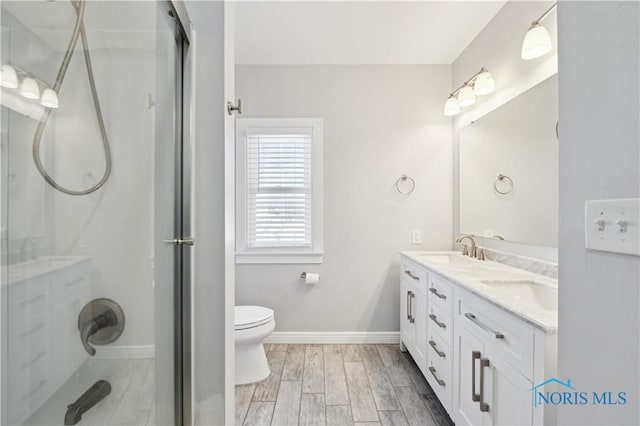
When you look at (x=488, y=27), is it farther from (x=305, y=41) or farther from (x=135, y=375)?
(x=135, y=375)

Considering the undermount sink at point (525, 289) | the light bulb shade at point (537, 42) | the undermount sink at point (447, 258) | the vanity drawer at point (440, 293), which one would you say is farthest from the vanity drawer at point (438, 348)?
the light bulb shade at point (537, 42)

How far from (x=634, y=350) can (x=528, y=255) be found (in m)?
1.52

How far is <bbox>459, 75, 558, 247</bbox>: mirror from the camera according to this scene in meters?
1.75

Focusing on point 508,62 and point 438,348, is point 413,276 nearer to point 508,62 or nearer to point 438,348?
point 438,348

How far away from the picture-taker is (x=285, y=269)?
2.95 meters

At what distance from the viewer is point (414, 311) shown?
2410 mm

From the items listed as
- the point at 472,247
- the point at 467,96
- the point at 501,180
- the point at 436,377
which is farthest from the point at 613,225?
the point at 467,96

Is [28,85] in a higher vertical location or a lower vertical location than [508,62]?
lower

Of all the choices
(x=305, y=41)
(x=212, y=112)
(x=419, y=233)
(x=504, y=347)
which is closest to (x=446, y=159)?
(x=419, y=233)

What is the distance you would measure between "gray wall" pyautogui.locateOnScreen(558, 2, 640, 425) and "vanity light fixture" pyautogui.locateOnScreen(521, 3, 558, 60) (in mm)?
1141

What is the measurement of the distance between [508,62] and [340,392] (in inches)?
92.3

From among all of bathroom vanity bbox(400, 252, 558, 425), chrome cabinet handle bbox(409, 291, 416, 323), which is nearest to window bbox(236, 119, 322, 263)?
chrome cabinet handle bbox(409, 291, 416, 323)

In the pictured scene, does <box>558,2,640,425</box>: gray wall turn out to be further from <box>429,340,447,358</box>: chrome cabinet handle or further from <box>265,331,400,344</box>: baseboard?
<box>265,331,400,344</box>: baseboard

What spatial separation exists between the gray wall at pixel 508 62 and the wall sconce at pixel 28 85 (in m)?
2.07
